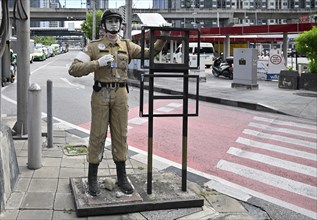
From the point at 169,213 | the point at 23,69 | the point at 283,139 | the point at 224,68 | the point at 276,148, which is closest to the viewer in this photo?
the point at 169,213

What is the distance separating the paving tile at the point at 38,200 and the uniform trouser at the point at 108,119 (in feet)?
2.06

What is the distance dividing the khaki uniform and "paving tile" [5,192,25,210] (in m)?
0.86

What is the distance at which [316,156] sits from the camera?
7.62 meters

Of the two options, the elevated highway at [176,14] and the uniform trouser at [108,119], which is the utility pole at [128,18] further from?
the elevated highway at [176,14]

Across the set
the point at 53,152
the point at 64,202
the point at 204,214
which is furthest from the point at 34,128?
the point at 204,214

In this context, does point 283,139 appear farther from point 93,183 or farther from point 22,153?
point 93,183

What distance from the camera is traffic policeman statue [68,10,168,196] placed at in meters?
4.45

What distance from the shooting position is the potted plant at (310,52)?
17078 millimetres

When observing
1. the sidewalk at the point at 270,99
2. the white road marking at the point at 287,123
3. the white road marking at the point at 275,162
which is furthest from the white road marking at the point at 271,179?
the sidewalk at the point at 270,99

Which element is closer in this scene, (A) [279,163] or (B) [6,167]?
(B) [6,167]

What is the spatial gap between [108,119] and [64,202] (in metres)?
1.01

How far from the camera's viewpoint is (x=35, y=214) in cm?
418

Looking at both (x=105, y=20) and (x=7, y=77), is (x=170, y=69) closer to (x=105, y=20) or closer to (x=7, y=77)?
(x=105, y=20)

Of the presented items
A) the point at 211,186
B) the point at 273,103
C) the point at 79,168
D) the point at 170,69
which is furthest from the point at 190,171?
the point at 273,103
